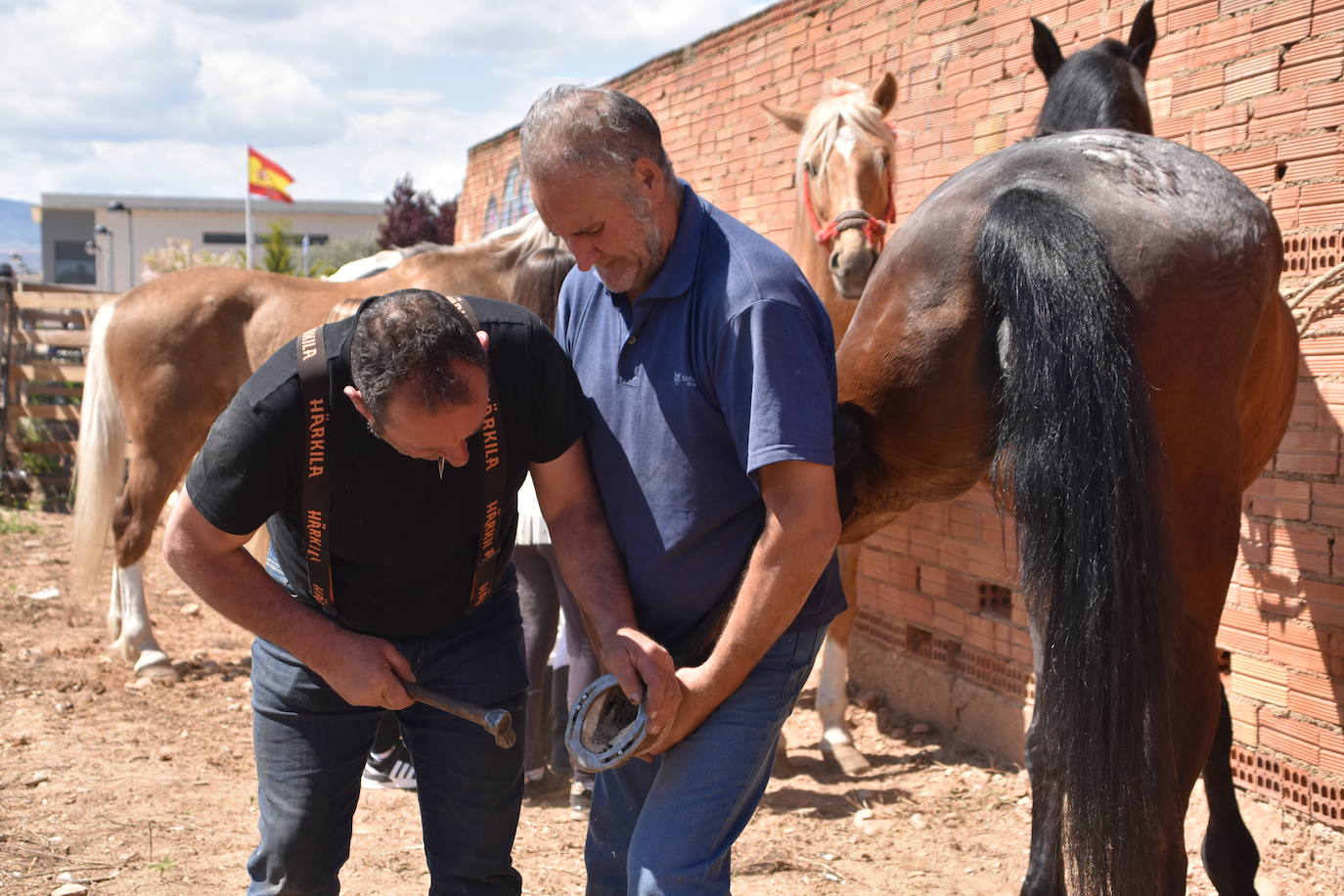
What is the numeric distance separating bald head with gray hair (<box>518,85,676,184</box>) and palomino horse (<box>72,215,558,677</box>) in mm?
4168

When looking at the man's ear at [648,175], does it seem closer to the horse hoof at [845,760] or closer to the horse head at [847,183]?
the horse head at [847,183]

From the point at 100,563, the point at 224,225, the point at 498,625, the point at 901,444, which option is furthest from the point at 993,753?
the point at 224,225

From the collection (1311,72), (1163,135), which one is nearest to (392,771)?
(1163,135)

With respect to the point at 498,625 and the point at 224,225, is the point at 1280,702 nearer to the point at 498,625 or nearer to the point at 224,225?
the point at 498,625

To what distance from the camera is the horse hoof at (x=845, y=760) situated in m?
4.88

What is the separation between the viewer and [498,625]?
8.71 ft

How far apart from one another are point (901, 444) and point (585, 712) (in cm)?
105

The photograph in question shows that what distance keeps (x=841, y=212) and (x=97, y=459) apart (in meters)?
4.83

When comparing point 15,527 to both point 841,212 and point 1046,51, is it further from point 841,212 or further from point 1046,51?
point 1046,51

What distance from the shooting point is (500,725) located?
2258mm

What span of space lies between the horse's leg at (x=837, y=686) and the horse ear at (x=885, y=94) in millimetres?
2008

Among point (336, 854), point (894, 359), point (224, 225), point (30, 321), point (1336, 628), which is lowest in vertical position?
point (336, 854)

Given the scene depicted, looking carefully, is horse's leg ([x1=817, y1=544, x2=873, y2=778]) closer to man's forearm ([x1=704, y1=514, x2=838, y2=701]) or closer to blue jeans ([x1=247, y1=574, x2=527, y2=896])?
blue jeans ([x1=247, y1=574, x2=527, y2=896])

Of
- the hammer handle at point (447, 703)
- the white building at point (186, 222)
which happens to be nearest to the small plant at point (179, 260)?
the white building at point (186, 222)
